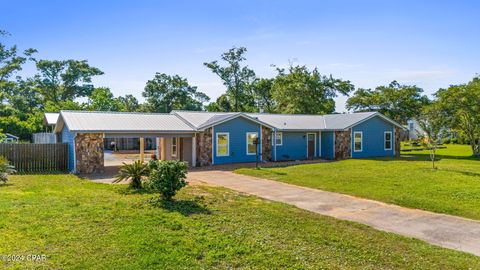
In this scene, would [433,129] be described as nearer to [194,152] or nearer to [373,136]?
[373,136]

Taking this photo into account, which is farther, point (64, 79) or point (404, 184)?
point (64, 79)

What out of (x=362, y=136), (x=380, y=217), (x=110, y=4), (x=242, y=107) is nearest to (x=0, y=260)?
(x=380, y=217)

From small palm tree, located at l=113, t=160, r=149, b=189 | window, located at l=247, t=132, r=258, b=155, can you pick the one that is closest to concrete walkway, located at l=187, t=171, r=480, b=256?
small palm tree, located at l=113, t=160, r=149, b=189

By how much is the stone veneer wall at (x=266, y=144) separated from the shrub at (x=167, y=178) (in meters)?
14.1

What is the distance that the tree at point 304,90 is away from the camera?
42.2 meters

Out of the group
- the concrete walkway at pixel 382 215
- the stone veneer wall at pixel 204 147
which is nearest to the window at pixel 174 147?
the stone veneer wall at pixel 204 147

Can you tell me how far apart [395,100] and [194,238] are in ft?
133

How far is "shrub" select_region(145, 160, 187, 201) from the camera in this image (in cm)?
948

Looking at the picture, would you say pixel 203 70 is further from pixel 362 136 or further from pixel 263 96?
pixel 362 136

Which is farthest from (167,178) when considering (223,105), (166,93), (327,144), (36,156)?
(166,93)

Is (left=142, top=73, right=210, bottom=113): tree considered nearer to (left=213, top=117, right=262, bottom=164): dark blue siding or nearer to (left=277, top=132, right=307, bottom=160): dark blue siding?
(left=277, top=132, right=307, bottom=160): dark blue siding

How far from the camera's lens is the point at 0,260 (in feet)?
17.3

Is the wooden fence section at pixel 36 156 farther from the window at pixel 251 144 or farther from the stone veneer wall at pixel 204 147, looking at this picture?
the window at pixel 251 144

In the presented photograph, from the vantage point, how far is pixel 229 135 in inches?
859
